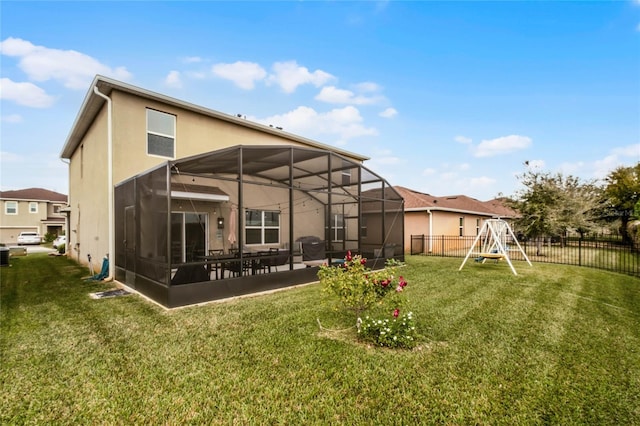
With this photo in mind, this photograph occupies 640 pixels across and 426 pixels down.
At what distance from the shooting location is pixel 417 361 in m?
3.79

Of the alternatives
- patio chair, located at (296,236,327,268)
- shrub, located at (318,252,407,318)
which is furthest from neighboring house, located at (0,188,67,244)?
shrub, located at (318,252,407,318)

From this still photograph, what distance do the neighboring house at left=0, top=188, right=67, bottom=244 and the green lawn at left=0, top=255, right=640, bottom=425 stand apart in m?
34.4

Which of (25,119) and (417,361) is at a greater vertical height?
(25,119)

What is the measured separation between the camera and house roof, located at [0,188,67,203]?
3256 cm

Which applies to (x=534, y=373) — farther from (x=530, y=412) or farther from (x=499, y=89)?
(x=499, y=89)

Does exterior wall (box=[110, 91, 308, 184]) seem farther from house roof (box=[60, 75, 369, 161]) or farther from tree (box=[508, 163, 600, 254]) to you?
tree (box=[508, 163, 600, 254])

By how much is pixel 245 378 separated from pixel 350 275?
188 cm

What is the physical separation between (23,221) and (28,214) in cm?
87

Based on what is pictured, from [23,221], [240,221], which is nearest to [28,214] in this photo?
[23,221]

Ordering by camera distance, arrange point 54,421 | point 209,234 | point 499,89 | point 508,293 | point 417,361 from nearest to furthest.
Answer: point 54,421 → point 417,361 → point 508,293 → point 209,234 → point 499,89

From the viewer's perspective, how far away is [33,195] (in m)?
34.5

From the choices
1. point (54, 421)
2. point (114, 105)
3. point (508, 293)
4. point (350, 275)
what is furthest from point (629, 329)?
point (114, 105)

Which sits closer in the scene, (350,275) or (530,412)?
(530,412)

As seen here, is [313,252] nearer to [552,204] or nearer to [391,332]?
[391,332]
